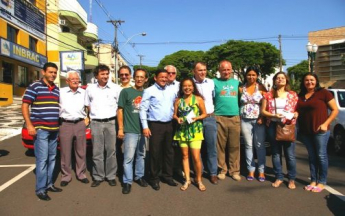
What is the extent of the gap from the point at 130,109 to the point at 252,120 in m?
2.06

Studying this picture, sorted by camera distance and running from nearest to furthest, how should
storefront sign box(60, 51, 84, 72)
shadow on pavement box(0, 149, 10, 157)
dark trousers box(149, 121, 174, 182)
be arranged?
dark trousers box(149, 121, 174, 182), shadow on pavement box(0, 149, 10, 157), storefront sign box(60, 51, 84, 72)

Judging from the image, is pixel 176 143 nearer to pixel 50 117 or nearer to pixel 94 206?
pixel 94 206

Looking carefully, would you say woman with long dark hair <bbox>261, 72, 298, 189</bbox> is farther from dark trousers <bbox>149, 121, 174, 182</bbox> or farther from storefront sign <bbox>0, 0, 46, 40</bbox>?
storefront sign <bbox>0, 0, 46, 40</bbox>

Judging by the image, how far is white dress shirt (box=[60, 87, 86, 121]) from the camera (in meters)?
4.74

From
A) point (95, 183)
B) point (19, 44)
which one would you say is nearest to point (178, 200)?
point (95, 183)

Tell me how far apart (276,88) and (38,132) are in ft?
12.2

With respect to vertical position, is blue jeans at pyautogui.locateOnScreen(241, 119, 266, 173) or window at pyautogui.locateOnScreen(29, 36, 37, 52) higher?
window at pyautogui.locateOnScreen(29, 36, 37, 52)

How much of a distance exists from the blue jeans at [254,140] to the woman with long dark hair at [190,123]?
2.93 ft

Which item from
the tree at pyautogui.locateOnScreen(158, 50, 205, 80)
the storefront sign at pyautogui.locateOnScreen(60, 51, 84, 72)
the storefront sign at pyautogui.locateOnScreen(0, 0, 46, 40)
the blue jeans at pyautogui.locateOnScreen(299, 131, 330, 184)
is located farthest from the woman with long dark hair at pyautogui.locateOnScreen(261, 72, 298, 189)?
the tree at pyautogui.locateOnScreen(158, 50, 205, 80)

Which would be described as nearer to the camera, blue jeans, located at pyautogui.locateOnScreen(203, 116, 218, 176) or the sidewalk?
blue jeans, located at pyautogui.locateOnScreen(203, 116, 218, 176)

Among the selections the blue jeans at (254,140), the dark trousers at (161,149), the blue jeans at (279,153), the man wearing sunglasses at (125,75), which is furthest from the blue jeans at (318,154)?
the man wearing sunglasses at (125,75)

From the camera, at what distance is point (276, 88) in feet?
15.7

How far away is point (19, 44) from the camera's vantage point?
22969 mm

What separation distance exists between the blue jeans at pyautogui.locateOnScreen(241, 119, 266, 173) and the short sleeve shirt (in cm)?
67
